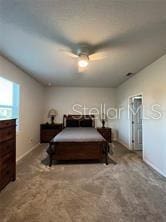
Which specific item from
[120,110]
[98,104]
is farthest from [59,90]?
[120,110]

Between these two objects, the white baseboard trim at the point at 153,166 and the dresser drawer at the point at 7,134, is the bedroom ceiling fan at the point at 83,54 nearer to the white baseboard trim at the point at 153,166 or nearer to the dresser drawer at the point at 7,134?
the dresser drawer at the point at 7,134

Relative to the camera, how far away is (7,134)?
3.04 metres

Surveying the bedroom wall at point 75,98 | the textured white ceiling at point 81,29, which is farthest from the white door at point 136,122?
the textured white ceiling at point 81,29

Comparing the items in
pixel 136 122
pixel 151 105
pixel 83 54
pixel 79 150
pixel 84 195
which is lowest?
pixel 84 195

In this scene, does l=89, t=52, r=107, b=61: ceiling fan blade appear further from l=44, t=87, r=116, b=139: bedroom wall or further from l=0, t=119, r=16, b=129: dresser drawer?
l=44, t=87, r=116, b=139: bedroom wall

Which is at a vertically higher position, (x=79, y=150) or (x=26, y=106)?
(x=26, y=106)

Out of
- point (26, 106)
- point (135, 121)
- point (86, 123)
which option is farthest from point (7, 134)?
point (86, 123)

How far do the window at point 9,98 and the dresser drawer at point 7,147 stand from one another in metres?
1.11

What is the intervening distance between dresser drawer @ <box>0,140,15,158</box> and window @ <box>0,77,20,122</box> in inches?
43.8

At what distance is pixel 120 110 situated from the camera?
7.43 meters

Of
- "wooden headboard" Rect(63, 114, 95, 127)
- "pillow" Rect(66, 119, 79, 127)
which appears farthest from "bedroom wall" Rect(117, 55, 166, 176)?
"pillow" Rect(66, 119, 79, 127)

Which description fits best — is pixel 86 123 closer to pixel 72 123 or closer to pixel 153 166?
pixel 72 123

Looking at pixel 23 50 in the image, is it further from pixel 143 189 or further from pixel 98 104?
pixel 98 104

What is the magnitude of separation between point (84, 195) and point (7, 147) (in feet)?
5.11
